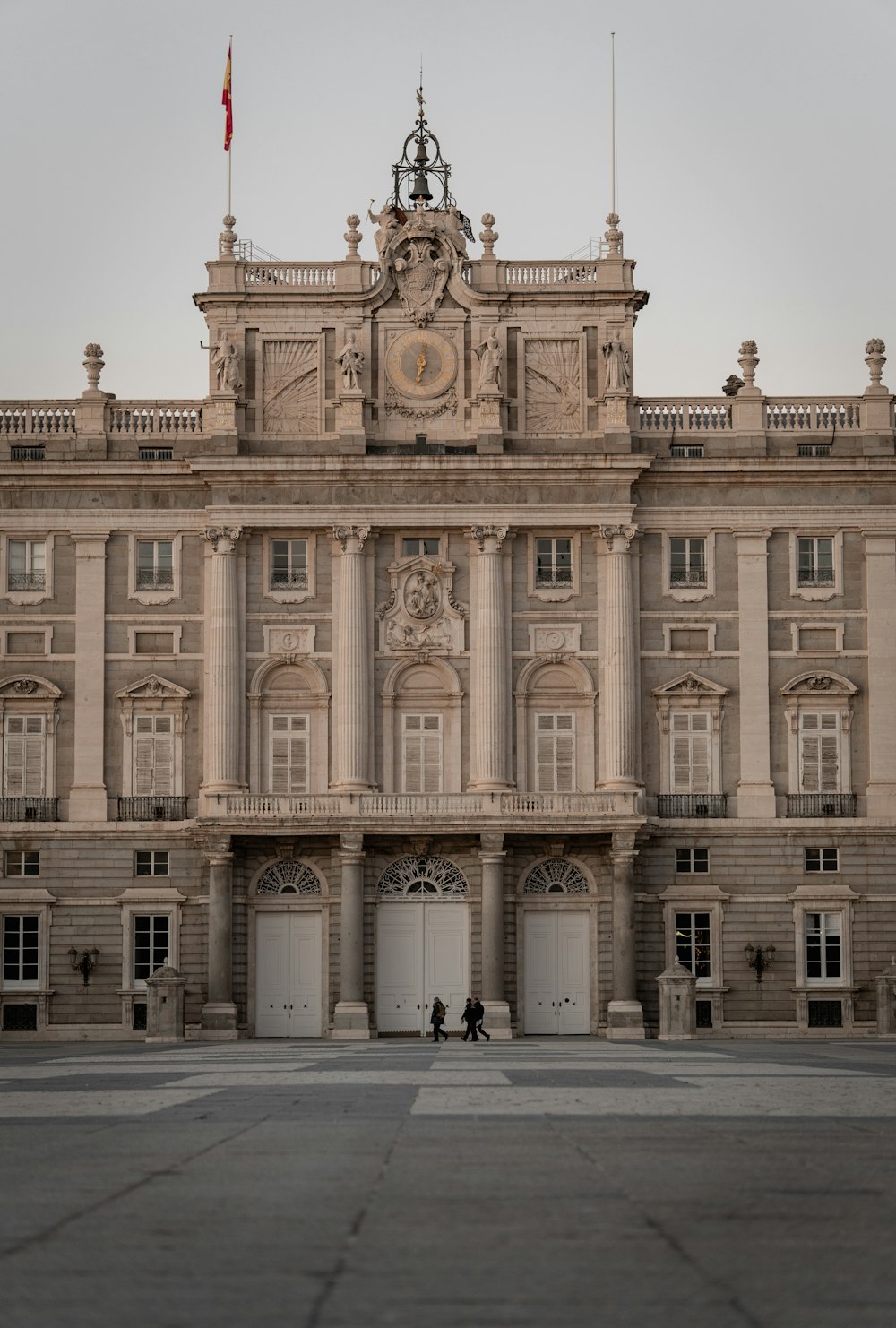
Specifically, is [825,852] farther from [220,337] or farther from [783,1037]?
[220,337]

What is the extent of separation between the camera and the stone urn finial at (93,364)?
5684 centimetres

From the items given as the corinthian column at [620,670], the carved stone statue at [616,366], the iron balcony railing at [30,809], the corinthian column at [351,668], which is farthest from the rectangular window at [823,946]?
the iron balcony railing at [30,809]

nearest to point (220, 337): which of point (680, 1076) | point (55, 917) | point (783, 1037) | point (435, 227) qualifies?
point (435, 227)

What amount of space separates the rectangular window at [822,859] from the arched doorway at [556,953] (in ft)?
19.6

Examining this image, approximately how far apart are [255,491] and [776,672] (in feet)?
48.6

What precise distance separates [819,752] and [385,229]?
60.9ft

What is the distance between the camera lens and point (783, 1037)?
53.2 metres

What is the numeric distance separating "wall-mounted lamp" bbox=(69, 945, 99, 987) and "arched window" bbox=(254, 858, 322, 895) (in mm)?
4672

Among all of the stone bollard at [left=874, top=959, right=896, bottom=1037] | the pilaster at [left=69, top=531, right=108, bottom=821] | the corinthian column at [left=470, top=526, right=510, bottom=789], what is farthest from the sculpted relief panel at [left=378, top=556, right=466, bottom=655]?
the stone bollard at [left=874, top=959, right=896, bottom=1037]

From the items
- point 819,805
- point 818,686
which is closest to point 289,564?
point 818,686

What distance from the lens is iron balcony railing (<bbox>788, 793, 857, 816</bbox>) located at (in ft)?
180

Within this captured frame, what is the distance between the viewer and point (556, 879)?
54.5m

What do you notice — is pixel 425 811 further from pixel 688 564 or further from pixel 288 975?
pixel 688 564

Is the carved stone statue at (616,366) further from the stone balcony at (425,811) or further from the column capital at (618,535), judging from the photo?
the stone balcony at (425,811)
